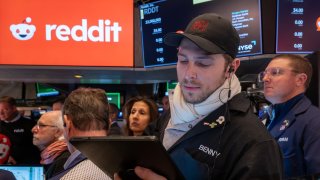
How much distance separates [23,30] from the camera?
3.73 meters

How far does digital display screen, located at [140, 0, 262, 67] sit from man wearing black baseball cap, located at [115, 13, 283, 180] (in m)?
1.93

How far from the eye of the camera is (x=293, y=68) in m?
2.70

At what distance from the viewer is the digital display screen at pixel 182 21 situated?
341 cm

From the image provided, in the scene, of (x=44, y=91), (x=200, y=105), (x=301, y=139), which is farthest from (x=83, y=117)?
(x=44, y=91)

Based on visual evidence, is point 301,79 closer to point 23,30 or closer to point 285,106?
point 285,106

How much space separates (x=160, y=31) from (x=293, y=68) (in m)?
1.48

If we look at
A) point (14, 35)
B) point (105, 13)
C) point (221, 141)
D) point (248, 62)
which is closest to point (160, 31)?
point (105, 13)

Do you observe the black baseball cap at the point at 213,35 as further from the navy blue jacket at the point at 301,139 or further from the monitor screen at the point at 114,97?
the monitor screen at the point at 114,97

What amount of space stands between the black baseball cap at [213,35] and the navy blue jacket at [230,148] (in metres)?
0.18

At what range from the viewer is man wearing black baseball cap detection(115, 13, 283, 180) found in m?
1.37

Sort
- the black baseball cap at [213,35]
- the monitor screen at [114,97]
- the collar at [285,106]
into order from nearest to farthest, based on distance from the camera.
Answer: the black baseball cap at [213,35]
the collar at [285,106]
the monitor screen at [114,97]

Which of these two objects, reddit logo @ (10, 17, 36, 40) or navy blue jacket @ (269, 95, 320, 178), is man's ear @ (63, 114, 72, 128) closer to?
navy blue jacket @ (269, 95, 320, 178)

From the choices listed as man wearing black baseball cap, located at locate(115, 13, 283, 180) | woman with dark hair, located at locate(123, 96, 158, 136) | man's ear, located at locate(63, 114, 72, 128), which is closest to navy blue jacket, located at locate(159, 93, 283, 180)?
man wearing black baseball cap, located at locate(115, 13, 283, 180)

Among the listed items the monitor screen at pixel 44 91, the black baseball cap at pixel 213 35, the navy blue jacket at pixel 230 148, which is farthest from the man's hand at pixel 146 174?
the monitor screen at pixel 44 91
